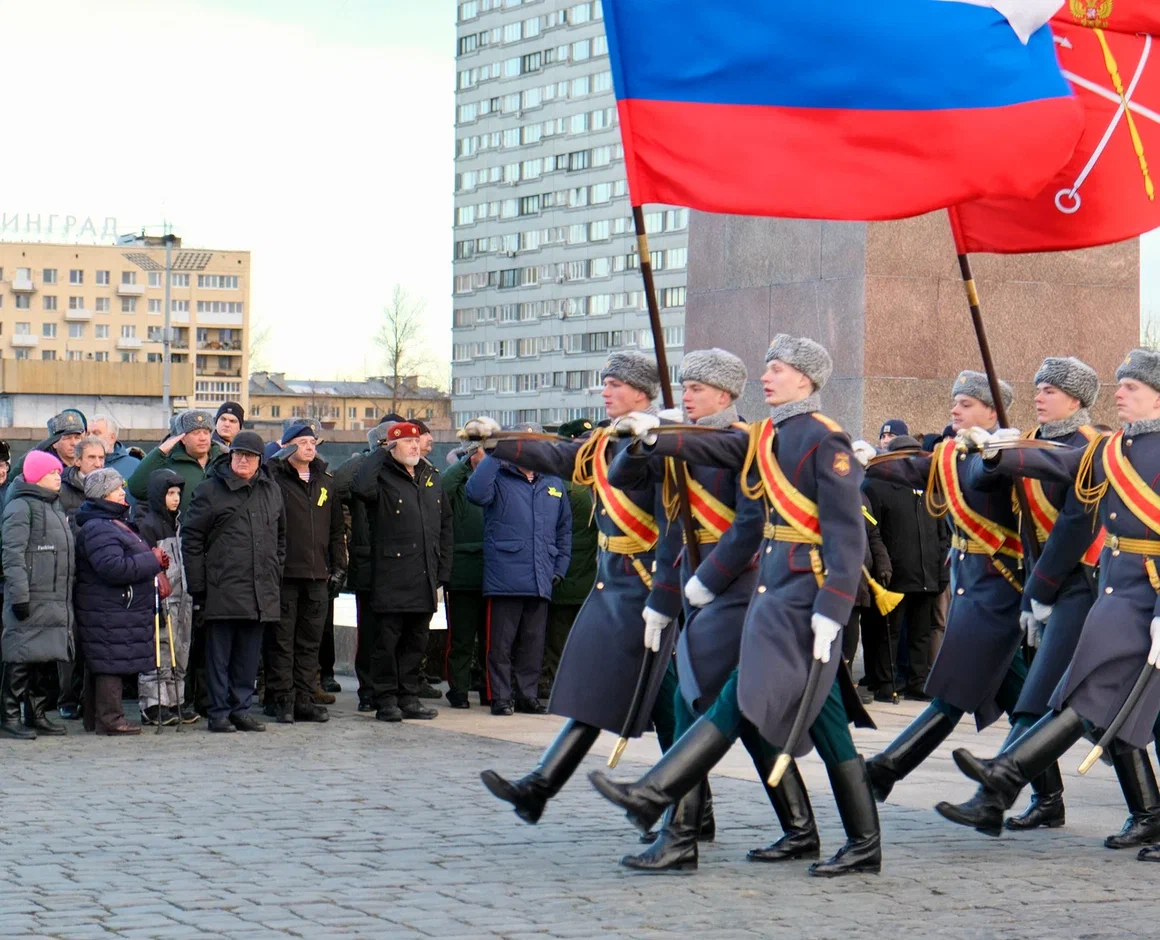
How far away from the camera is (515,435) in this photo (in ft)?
24.7

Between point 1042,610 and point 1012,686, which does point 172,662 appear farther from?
point 1042,610

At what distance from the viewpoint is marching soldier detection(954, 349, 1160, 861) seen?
24.5ft

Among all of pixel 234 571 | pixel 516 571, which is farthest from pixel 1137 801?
pixel 234 571

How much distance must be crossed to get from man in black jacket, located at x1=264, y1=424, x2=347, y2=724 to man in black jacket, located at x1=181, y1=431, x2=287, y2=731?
0.21 meters

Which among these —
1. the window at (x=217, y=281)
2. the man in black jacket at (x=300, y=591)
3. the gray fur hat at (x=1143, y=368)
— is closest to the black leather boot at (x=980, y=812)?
the gray fur hat at (x=1143, y=368)

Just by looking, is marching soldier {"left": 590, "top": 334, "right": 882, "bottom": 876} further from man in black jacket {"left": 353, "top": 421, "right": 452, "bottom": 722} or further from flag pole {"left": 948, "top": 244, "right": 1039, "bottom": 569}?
man in black jacket {"left": 353, "top": 421, "right": 452, "bottom": 722}

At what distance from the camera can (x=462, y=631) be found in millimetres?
12852

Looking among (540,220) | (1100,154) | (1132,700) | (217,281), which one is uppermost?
(540,220)

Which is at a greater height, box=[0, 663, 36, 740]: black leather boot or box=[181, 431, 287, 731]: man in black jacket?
box=[181, 431, 287, 731]: man in black jacket

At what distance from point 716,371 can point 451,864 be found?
2005 millimetres

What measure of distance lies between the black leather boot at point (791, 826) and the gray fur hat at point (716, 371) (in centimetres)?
139

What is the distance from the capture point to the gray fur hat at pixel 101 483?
1136 cm

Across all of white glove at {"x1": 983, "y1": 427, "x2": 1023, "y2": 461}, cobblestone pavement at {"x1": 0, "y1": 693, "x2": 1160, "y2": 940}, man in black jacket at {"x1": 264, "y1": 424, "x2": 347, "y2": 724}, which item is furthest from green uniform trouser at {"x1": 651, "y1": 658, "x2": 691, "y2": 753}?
man in black jacket at {"x1": 264, "y1": 424, "x2": 347, "y2": 724}

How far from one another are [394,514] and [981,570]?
4.73 meters
